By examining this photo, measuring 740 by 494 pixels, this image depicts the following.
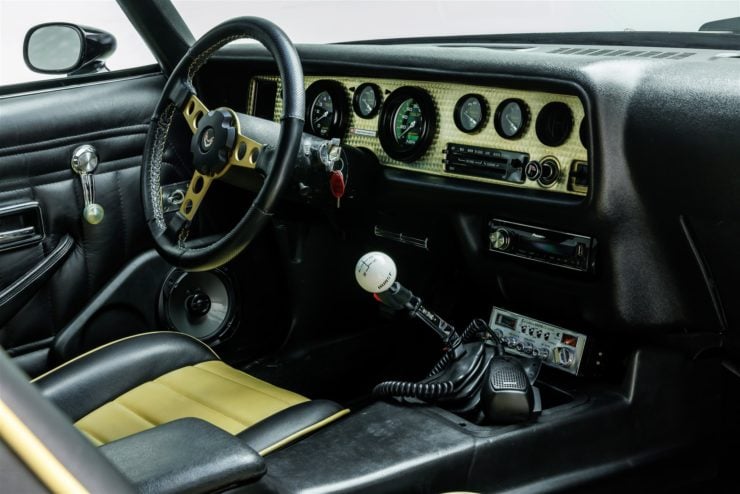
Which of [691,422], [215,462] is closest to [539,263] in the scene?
[691,422]

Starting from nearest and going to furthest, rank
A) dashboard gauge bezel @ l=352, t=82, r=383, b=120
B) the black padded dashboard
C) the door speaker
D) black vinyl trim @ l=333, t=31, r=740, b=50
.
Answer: the black padded dashboard
black vinyl trim @ l=333, t=31, r=740, b=50
dashboard gauge bezel @ l=352, t=82, r=383, b=120
the door speaker

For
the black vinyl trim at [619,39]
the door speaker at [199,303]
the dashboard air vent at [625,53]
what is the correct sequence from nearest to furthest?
1. the dashboard air vent at [625,53]
2. the black vinyl trim at [619,39]
3. the door speaker at [199,303]

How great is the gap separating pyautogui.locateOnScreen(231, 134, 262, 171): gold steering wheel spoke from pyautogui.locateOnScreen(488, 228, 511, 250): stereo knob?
57cm

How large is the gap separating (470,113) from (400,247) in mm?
517

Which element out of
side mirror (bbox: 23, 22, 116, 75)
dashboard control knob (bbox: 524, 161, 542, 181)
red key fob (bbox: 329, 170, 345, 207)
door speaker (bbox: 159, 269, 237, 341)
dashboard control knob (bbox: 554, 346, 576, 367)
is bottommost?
door speaker (bbox: 159, 269, 237, 341)

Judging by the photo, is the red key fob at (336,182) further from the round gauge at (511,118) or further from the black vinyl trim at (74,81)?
the black vinyl trim at (74,81)

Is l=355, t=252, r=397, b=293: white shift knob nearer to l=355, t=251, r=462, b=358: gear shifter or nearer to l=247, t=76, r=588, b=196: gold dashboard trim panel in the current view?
l=355, t=251, r=462, b=358: gear shifter

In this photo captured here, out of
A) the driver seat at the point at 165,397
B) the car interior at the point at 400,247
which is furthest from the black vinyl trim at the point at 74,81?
the driver seat at the point at 165,397

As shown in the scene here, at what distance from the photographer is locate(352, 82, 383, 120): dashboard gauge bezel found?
208cm

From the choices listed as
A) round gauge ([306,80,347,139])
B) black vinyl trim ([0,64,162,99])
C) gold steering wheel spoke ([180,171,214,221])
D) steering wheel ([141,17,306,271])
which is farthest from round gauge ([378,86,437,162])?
black vinyl trim ([0,64,162,99])

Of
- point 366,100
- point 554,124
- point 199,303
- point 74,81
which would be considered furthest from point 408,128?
point 74,81

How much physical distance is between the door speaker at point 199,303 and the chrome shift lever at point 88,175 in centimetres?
26

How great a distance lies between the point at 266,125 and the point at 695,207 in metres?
0.88

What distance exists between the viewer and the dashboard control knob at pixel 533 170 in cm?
180
